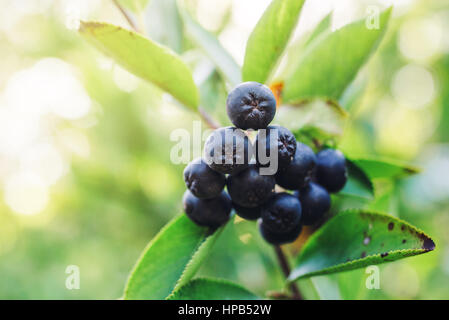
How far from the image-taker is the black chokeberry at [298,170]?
1.02 meters

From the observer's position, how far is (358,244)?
1.07 metres

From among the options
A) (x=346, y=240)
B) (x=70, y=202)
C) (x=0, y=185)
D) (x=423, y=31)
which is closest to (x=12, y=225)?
(x=0, y=185)

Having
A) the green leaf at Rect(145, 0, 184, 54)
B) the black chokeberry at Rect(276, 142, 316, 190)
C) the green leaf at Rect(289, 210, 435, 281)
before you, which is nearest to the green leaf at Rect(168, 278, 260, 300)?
the green leaf at Rect(289, 210, 435, 281)

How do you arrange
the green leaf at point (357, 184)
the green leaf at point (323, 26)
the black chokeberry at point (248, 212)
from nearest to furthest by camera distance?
1. the black chokeberry at point (248, 212)
2. the green leaf at point (357, 184)
3. the green leaf at point (323, 26)

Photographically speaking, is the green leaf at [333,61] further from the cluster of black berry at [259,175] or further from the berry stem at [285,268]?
the berry stem at [285,268]

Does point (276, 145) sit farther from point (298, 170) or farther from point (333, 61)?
point (333, 61)

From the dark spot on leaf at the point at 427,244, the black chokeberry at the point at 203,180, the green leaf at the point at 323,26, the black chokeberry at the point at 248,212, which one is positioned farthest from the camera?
the green leaf at the point at 323,26

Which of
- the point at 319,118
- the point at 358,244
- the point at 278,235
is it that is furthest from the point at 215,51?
the point at 358,244

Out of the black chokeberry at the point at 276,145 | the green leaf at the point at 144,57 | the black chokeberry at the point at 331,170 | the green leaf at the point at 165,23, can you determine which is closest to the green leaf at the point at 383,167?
the black chokeberry at the point at 331,170

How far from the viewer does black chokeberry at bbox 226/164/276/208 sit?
96cm

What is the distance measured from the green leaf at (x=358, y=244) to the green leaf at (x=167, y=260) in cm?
32

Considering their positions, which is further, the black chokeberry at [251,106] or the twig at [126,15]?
the twig at [126,15]

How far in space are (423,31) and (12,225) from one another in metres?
5.04

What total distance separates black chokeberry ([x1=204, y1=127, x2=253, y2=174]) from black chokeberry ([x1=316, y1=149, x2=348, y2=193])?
285 millimetres
